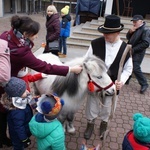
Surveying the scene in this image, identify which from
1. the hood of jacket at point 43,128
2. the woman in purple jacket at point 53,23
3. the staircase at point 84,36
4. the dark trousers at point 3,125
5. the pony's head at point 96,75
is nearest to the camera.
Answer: the hood of jacket at point 43,128

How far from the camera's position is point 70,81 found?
8.25 feet

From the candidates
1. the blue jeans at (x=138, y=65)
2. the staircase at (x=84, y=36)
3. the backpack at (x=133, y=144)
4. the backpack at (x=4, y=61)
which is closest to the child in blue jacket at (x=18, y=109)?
the backpack at (x=4, y=61)

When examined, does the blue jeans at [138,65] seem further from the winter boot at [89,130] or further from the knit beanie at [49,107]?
the knit beanie at [49,107]

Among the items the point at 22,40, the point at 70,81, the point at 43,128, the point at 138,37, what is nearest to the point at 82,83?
the point at 70,81

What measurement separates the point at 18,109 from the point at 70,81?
730mm

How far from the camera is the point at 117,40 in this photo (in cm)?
270

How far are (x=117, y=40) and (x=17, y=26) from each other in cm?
135

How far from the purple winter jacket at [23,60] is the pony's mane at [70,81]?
177 millimetres

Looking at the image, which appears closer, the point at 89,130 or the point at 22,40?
the point at 22,40

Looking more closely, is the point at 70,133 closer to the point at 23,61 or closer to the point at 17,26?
the point at 23,61

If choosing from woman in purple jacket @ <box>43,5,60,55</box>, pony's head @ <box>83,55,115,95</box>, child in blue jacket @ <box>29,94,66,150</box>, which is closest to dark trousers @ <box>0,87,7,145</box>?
child in blue jacket @ <box>29,94,66,150</box>

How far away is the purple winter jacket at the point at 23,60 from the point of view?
211 centimetres

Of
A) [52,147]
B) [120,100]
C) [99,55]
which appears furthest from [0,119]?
[120,100]

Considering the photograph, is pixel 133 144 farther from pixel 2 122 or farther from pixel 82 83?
pixel 2 122
